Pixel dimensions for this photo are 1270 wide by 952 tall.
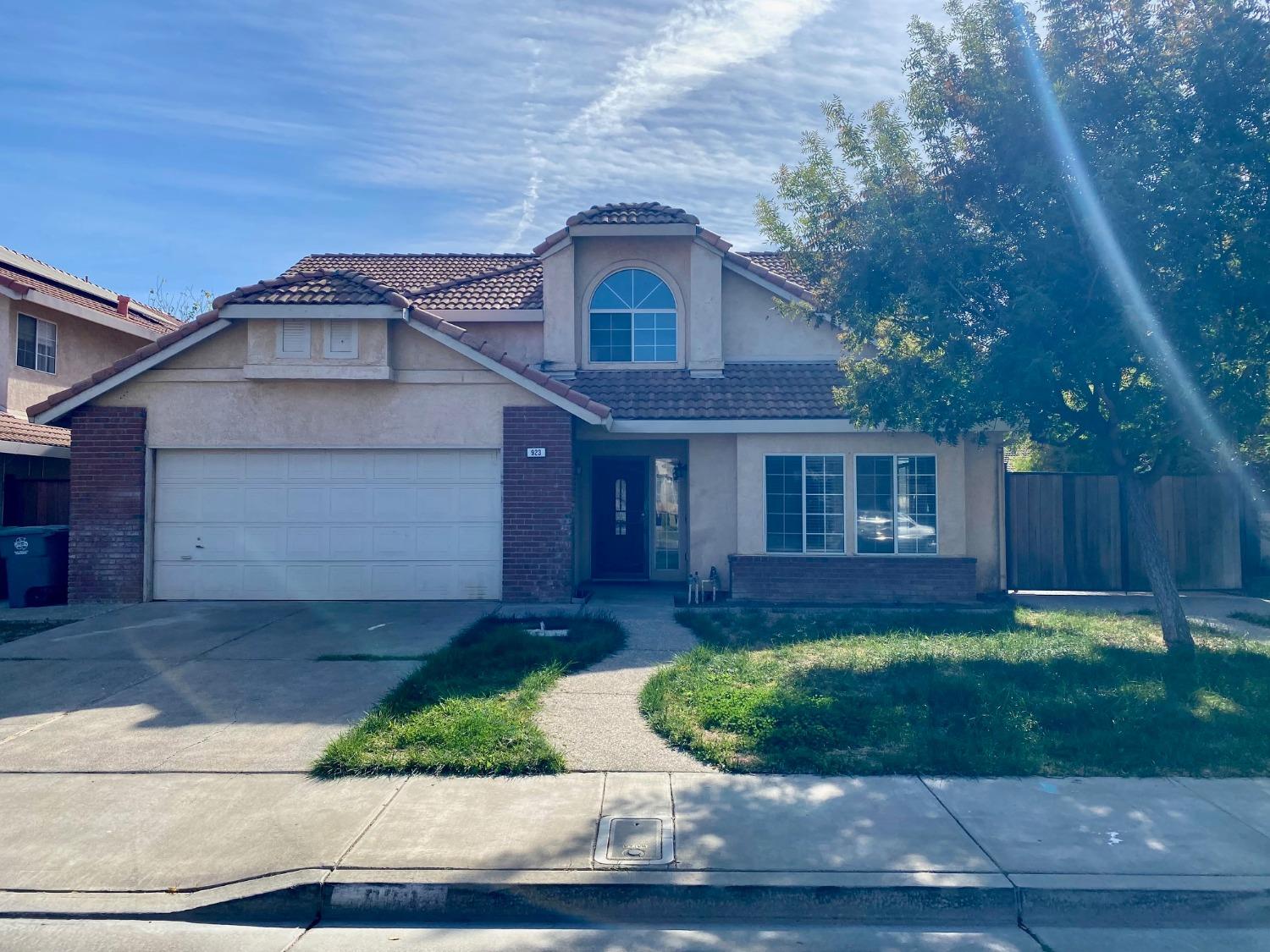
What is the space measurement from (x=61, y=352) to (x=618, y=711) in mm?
14825

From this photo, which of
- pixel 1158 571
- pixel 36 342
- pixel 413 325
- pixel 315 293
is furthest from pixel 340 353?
pixel 1158 571

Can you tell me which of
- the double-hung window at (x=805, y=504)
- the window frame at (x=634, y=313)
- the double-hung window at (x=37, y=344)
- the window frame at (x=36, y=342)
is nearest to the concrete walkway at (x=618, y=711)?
the double-hung window at (x=805, y=504)

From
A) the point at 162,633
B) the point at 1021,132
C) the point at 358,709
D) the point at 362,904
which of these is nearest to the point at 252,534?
the point at 162,633

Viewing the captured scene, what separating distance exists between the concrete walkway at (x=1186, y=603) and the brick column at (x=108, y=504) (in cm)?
1294

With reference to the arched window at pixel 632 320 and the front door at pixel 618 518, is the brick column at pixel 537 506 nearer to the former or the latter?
the arched window at pixel 632 320

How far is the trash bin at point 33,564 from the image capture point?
1261cm

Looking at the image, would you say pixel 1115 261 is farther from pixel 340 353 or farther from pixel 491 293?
pixel 491 293

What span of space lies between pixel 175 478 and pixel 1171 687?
12.6 metres

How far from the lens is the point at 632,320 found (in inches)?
586

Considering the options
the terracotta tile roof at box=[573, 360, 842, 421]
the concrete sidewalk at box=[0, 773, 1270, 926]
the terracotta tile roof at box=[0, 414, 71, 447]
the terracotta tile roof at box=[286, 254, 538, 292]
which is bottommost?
the concrete sidewalk at box=[0, 773, 1270, 926]

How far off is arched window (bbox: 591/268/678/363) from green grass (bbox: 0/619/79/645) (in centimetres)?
842

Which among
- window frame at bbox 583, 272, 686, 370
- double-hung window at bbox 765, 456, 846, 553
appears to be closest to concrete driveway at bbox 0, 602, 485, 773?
double-hung window at bbox 765, 456, 846, 553

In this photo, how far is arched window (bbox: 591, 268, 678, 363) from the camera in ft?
48.7

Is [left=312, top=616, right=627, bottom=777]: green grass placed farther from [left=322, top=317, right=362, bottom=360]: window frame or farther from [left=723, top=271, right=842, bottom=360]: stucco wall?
[left=723, top=271, right=842, bottom=360]: stucco wall
